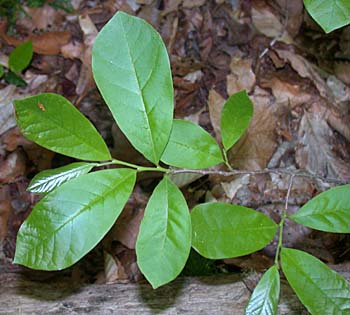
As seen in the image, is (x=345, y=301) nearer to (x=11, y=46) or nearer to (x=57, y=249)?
(x=57, y=249)

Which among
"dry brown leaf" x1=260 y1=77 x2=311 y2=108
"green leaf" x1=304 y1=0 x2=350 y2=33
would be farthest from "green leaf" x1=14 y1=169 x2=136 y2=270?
"dry brown leaf" x1=260 y1=77 x2=311 y2=108

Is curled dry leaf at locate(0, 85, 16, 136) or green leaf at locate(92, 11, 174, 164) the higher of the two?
green leaf at locate(92, 11, 174, 164)

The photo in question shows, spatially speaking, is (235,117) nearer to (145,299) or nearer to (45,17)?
(145,299)

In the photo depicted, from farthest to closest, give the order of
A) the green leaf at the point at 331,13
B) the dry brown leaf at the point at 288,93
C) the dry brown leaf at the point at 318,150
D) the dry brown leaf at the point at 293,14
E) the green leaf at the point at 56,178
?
the dry brown leaf at the point at 293,14 → the dry brown leaf at the point at 288,93 → the dry brown leaf at the point at 318,150 → the green leaf at the point at 56,178 → the green leaf at the point at 331,13

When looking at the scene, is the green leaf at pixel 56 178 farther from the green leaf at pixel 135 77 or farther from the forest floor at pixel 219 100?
the forest floor at pixel 219 100

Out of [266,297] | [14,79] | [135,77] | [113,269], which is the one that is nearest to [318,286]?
[266,297]

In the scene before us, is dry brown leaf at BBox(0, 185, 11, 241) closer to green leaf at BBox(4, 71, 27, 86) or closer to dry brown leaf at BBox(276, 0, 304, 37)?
green leaf at BBox(4, 71, 27, 86)

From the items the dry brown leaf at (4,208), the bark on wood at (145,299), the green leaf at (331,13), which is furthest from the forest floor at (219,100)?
the green leaf at (331,13)
